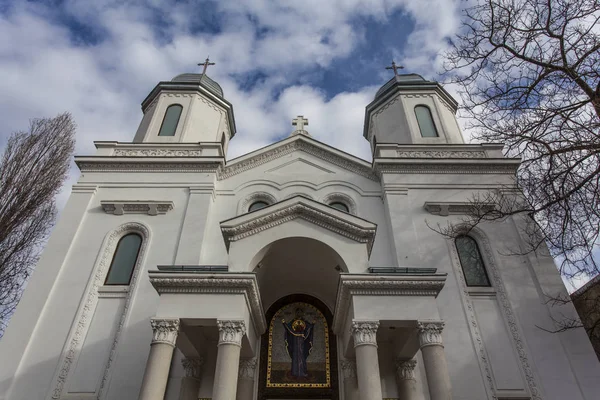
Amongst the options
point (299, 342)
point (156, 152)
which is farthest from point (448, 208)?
point (156, 152)

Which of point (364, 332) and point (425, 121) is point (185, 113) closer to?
point (425, 121)

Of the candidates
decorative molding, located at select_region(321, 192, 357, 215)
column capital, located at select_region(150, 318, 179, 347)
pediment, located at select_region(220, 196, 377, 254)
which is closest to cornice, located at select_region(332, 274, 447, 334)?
pediment, located at select_region(220, 196, 377, 254)

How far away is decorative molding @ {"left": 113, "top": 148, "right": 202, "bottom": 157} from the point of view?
17.3m

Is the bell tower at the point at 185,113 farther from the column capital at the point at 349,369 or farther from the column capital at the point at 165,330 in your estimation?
the column capital at the point at 349,369

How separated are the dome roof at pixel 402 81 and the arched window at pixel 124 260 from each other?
43.9ft

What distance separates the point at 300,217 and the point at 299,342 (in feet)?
13.5

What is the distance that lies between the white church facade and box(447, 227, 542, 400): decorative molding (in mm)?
45

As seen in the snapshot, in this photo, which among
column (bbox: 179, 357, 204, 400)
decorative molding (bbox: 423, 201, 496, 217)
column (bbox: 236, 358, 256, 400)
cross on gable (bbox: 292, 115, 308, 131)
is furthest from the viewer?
cross on gable (bbox: 292, 115, 308, 131)

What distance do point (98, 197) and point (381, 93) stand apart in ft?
45.3

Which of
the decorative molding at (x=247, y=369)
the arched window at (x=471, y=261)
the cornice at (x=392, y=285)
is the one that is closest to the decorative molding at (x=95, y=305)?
the decorative molding at (x=247, y=369)

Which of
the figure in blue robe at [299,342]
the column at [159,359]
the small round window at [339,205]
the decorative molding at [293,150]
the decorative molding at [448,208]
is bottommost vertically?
the column at [159,359]

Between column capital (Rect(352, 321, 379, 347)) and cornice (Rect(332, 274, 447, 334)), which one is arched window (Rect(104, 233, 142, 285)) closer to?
cornice (Rect(332, 274, 447, 334))

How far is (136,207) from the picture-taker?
50.6 feet

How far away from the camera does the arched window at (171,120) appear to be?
1869 cm
